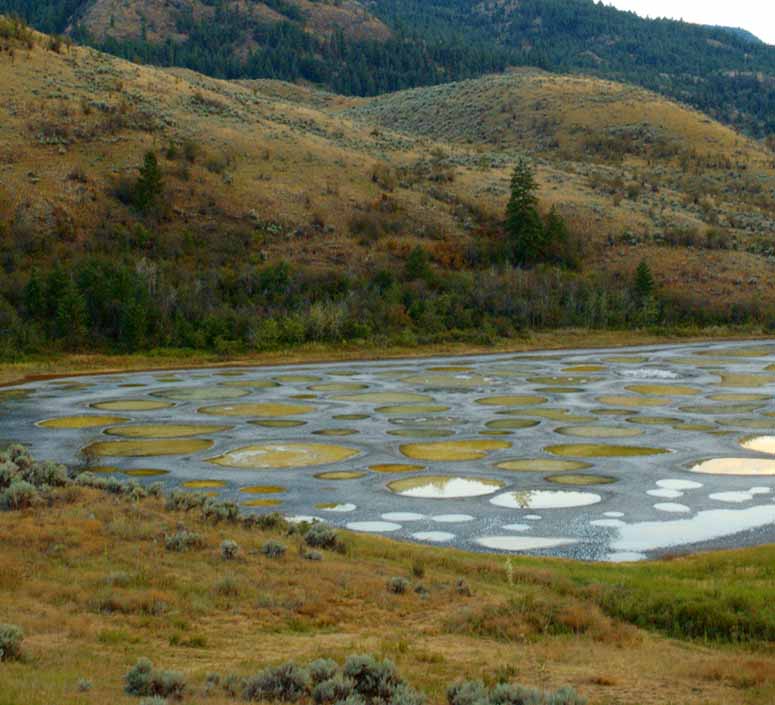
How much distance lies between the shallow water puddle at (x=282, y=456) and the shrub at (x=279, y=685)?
17.5m

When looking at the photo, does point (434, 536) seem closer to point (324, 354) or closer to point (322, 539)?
point (322, 539)

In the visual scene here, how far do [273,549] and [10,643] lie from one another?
6.44m

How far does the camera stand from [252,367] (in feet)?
171

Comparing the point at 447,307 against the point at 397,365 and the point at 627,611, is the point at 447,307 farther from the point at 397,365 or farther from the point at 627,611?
the point at 627,611

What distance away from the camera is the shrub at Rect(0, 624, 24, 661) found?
10516 mm

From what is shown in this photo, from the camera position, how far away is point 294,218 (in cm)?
7500

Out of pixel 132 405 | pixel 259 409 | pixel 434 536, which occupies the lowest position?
pixel 132 405

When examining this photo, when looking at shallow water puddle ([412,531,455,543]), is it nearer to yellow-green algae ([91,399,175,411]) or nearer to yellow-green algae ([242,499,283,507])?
yellow-green algae ([242,499,283,507])

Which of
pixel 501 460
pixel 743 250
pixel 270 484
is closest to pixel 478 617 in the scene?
pixel 270 484

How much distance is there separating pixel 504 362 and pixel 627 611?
1540 inches

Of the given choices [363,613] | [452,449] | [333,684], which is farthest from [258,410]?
[333,684]

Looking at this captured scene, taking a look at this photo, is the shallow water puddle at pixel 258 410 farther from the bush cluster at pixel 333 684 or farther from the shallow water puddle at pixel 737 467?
the bush cluster at pixel 333 684

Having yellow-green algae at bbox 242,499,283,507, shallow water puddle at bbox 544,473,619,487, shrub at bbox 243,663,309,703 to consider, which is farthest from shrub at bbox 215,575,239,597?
shallow water puddle at bbox 544,473,619,487

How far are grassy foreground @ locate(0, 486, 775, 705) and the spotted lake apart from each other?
2843 millimetres
